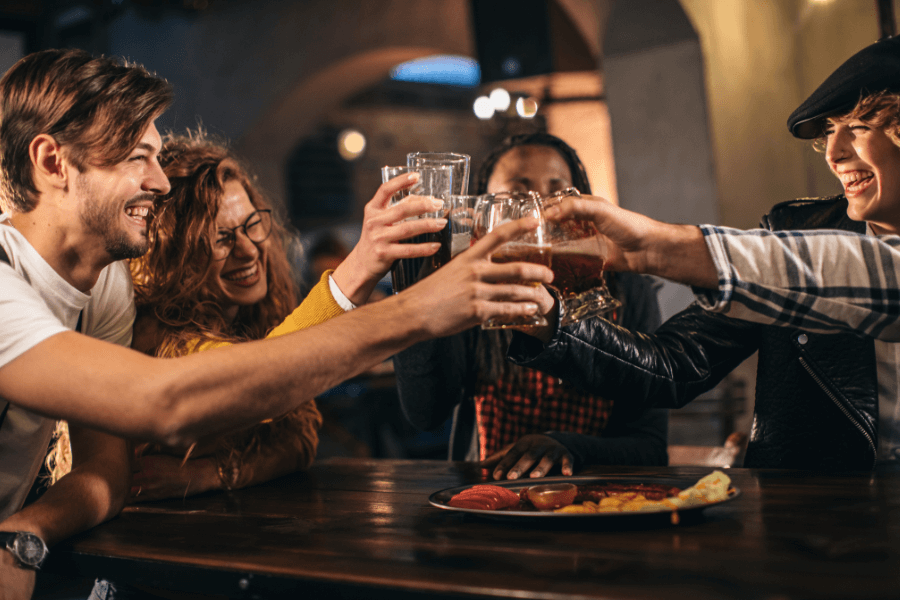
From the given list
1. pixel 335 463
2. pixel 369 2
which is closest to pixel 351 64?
pixel 369 2

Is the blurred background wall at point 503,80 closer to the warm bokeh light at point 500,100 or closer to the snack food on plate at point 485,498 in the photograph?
the warm bokeh light at point 500,100

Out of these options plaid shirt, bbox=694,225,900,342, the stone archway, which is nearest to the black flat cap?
plaid shirt, bbox=694,225,900,342

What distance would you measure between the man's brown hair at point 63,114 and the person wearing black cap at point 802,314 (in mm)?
874

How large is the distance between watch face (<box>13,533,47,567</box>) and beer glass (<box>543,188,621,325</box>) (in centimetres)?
88

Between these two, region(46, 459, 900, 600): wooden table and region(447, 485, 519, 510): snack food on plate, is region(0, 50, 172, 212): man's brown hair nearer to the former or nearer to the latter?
region(46, 459, 900, 600): wooden table

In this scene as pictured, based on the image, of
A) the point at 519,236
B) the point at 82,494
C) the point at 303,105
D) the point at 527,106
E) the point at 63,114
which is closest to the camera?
the point at 519,236

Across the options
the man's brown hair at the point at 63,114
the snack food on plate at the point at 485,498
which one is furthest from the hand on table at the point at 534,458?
the man's brown hair at the point at 63,114

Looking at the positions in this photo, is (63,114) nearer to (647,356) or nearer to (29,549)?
(29,549)

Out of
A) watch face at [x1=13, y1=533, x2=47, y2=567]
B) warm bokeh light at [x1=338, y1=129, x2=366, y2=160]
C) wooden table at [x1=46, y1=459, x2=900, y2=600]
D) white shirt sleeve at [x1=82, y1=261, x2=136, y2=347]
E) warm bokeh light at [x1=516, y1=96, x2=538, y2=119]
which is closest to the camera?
wooden table at [x1=46, y1=459, x2=900, y2=600]

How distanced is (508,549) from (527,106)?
5.82 metres

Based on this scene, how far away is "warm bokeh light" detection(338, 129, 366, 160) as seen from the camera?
11.6 meters

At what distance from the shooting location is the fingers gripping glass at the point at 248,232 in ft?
6.01

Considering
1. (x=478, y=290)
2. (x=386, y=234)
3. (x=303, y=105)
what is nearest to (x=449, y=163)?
(x=386, y=234)

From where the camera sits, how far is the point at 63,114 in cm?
135
